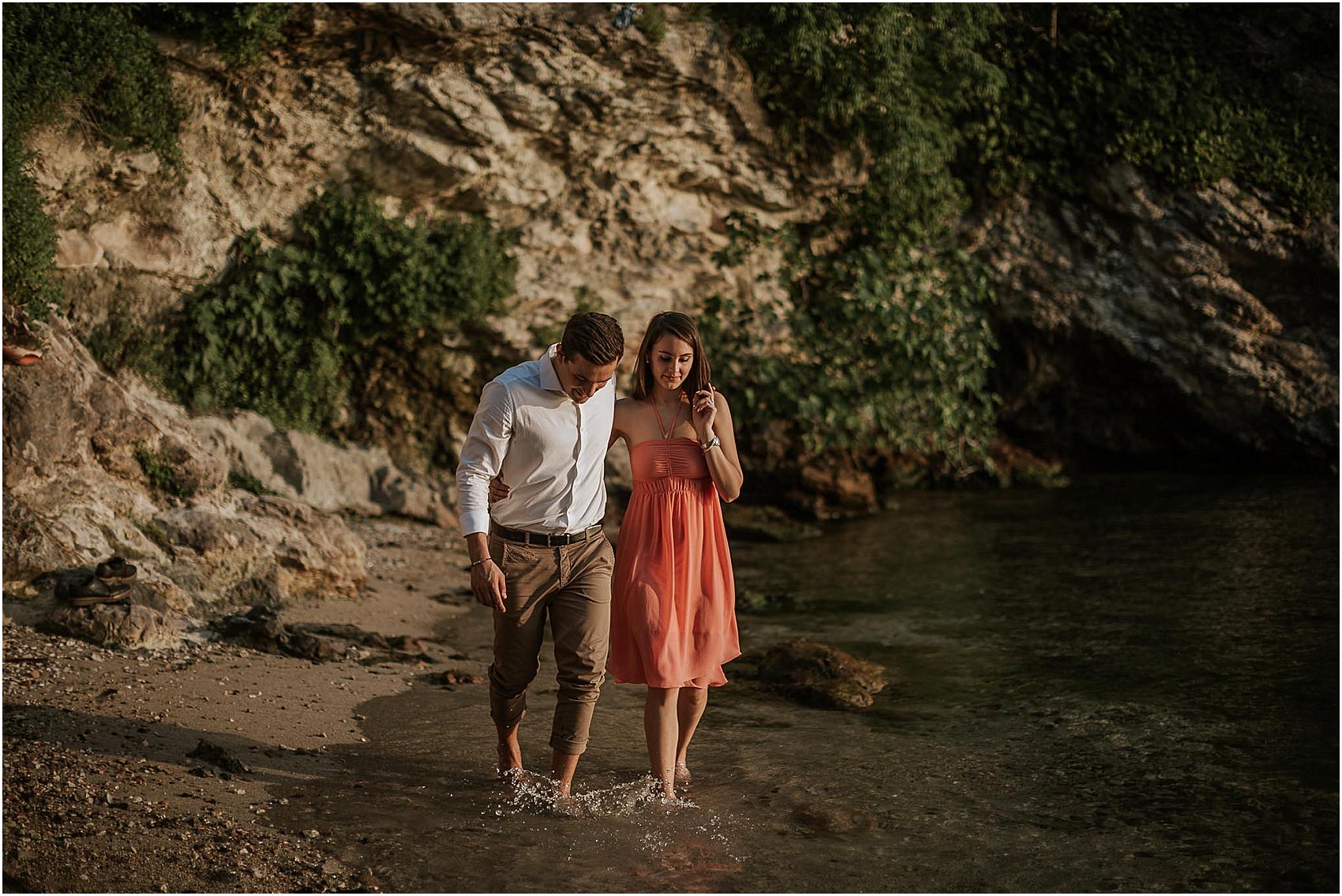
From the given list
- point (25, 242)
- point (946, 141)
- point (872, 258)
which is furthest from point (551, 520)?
point (946, 141)

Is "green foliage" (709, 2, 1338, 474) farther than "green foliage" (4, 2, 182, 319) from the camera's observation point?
Yes

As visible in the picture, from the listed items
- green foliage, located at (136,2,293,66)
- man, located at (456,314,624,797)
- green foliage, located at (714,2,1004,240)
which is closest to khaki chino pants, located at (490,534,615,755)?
man, located at (456,314,624,797)

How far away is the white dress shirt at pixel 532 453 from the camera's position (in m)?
4.68

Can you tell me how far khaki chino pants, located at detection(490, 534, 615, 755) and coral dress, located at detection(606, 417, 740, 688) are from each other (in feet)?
0.55

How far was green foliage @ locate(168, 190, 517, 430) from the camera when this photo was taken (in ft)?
36.3

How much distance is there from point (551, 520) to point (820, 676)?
2.84 meters

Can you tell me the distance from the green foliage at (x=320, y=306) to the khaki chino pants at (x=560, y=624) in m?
7.06

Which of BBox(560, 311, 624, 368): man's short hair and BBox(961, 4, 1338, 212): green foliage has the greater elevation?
BBox(961, 4, 1338, 212): green foliage

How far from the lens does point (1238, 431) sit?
15750 millimetres

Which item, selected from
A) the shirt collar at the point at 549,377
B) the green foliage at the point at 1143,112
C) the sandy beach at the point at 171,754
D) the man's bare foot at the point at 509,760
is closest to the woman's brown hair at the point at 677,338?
the shirt collar at the point at 549,377

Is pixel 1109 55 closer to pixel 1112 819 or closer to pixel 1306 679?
pixel 1306 679

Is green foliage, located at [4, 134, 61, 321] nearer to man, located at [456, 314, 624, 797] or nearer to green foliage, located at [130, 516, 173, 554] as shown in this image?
green foliage, located at [130, 516, 173, 554]

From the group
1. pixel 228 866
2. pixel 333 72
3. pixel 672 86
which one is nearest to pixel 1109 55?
pixel 672 86

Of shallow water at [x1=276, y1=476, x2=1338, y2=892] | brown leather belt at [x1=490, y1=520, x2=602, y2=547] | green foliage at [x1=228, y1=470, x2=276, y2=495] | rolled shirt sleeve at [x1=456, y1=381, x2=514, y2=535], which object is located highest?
rolled shirt sleeve at [x1=456, y1=381, x2=514, y2=535]
